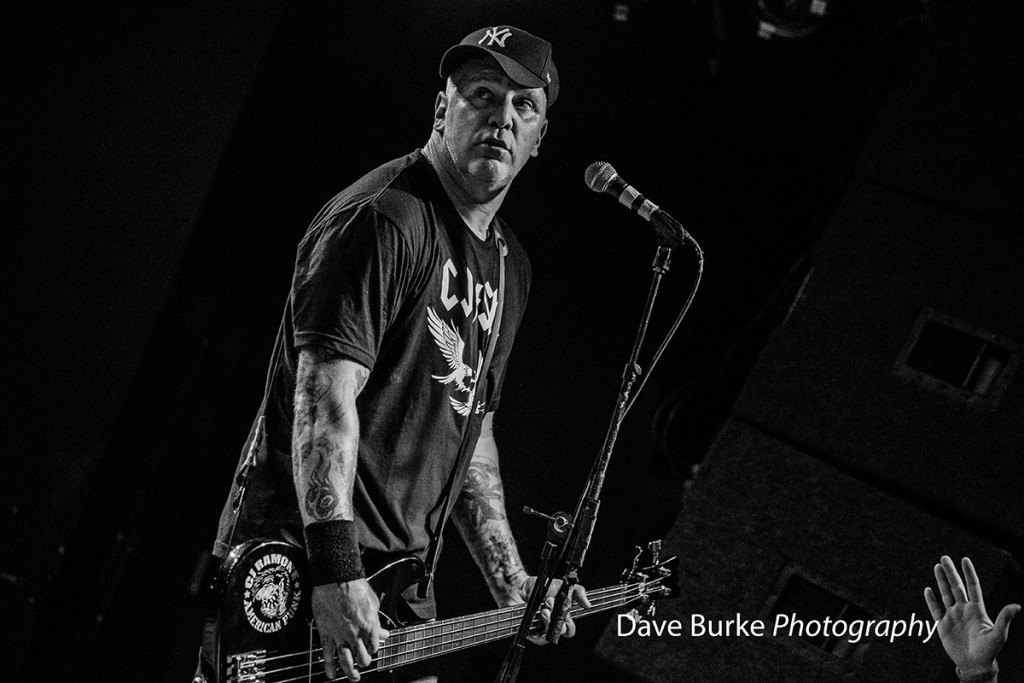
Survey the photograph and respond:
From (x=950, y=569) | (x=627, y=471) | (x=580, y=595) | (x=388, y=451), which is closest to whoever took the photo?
(x=388, y=451)

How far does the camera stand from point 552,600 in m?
2.18

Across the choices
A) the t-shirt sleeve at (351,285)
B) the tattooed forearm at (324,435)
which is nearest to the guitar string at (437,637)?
the tattooed forearm at (324,435)

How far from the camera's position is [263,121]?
268cm

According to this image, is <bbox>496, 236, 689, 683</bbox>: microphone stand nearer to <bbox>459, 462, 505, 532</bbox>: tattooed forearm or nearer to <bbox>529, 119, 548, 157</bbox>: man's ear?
<bbox>459, 462, 505, 532</bbox>: tattooed forearm

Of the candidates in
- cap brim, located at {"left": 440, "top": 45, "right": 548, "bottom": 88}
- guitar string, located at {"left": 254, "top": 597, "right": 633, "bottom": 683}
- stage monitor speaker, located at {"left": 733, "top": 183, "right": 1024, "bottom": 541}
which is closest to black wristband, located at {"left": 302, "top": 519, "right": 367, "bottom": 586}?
guitar string, located at {"left": 254, "top": 597, "right": 633, "bottom": 683}

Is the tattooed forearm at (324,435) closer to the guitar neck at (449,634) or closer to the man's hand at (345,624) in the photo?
the man's hand at (345,624)

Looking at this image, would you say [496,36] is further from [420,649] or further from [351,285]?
[420,649]

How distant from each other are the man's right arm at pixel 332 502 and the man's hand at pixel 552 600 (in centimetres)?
54

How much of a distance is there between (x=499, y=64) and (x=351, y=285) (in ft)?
2.66

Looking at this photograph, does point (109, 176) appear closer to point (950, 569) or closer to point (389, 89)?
point (389, 89)

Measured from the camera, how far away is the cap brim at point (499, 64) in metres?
2.21

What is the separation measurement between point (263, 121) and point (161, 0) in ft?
1.80

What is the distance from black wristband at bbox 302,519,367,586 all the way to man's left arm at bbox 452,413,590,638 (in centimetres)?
68

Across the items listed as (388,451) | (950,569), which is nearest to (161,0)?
(388,451)
